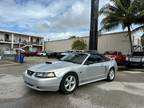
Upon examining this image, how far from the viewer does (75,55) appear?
6.66 meters

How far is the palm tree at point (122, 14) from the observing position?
54.8ft

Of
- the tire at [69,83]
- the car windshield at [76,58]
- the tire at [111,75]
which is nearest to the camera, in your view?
the tire at [69,83]

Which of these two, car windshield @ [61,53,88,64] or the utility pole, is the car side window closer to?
car windshield @ [61,53,88,64]

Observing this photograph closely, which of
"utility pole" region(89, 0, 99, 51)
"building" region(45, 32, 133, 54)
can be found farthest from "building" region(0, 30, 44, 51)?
"utility pole" region(89, 0, 99, 51)

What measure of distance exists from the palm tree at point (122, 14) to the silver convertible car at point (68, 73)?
38.4ft

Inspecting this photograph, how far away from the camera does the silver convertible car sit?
4812 mm

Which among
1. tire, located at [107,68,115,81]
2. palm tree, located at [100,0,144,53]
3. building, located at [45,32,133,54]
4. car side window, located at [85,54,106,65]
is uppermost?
palm tree, located at [100,0,144,53]

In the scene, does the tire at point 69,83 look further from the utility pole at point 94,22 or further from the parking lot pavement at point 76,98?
the utility pole at point 94,22

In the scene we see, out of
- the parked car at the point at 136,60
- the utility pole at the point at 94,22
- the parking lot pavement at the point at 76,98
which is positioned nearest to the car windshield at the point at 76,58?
the parking lot pavement at the point at 76,98

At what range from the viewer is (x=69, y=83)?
5309mm

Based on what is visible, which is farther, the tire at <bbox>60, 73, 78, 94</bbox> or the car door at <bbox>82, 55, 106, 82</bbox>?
the car door at <bbox>82, 55, 106, 82</bbox>

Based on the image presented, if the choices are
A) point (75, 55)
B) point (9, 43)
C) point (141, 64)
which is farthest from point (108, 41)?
point (9, 43)

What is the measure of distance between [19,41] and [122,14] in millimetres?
32444

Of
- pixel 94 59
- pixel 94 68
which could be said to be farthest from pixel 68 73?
pixel 94 59
